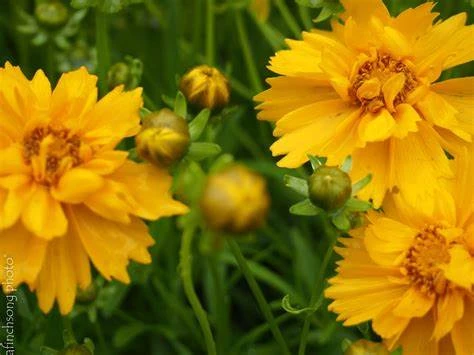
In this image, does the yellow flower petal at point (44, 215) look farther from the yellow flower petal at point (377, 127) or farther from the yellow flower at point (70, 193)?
the yellow flower petal at point (377, 127)

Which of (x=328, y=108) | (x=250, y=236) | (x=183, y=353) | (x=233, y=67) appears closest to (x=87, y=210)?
(x=250, y=236)

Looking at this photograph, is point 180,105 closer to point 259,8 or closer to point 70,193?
point 70,193

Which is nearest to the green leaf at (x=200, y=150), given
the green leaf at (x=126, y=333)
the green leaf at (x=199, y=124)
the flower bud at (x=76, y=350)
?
the green leaf at (x=199, y=124)

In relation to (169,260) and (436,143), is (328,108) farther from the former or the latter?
(169,260)

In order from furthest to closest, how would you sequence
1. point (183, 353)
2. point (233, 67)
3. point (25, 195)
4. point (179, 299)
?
1. point (233, 67)
2. point (179, 299)
3. point (183, 353)
4. point (25, 195)

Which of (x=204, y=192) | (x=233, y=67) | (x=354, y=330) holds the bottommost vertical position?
(x=354, y=330)
